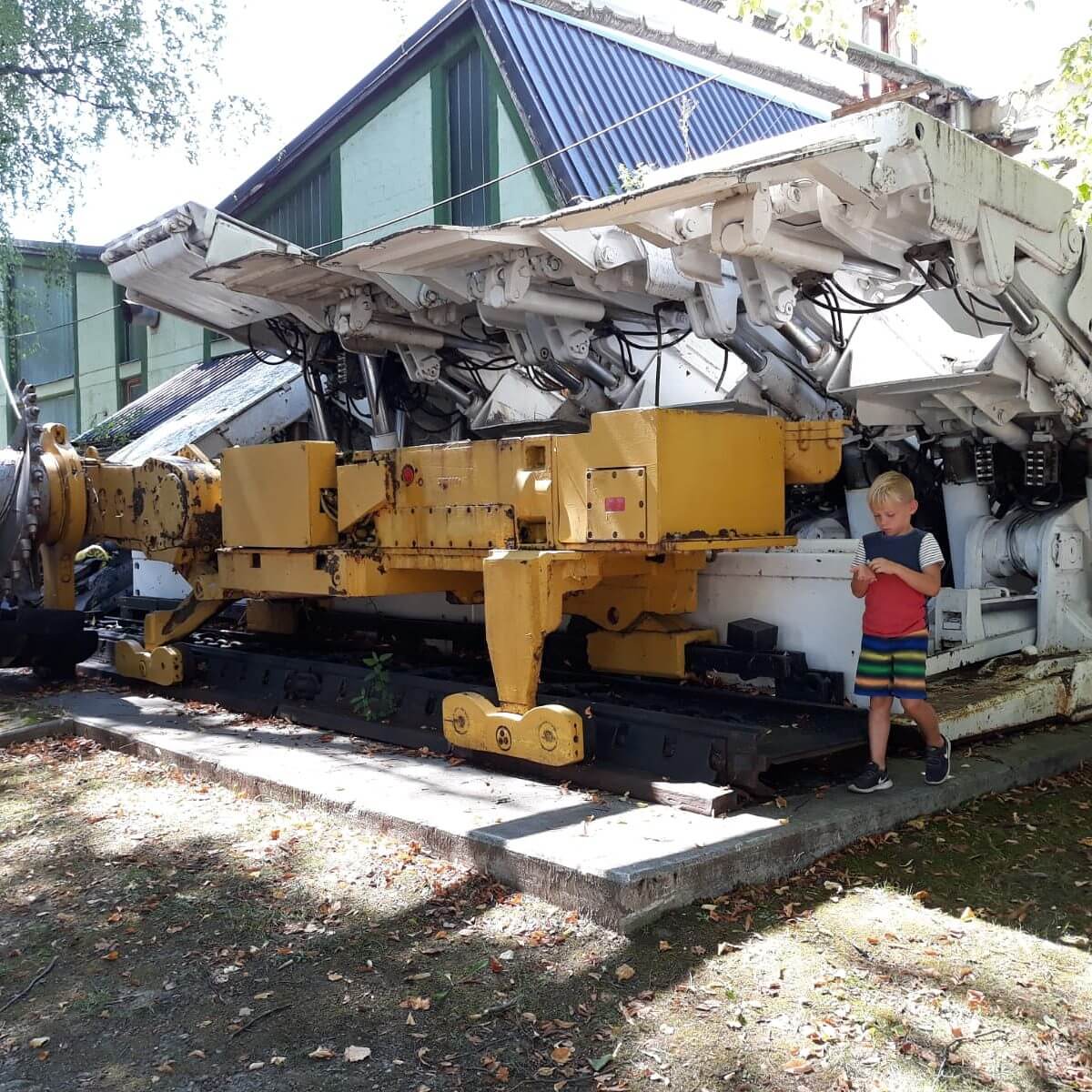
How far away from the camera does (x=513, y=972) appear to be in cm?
366

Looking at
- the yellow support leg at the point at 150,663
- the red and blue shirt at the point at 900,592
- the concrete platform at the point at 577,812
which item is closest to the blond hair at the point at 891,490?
the red and blue shirt at the point at 900,592

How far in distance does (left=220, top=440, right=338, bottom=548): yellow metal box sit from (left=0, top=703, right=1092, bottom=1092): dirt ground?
2.14 metres

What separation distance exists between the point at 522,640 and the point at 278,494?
226cm

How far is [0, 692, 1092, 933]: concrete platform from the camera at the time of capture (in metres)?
4.07

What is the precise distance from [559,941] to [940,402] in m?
4.56

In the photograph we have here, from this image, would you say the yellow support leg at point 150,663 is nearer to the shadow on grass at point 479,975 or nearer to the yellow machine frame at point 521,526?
the yellow machine frame at point 521,526

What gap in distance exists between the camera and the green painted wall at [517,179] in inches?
505

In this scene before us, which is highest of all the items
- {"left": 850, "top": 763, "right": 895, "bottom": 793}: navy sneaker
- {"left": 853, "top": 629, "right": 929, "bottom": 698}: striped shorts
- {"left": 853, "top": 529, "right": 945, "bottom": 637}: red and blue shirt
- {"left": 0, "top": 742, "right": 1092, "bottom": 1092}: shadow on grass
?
{"left": 853, "top": 529, "right": 945, "bottom": 637}: red and blue shirt

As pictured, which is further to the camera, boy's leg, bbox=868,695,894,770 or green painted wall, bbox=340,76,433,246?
green painted wall, bbox=340,76,433,246

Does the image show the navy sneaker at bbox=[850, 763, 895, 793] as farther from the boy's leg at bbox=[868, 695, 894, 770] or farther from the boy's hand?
the boy's hand

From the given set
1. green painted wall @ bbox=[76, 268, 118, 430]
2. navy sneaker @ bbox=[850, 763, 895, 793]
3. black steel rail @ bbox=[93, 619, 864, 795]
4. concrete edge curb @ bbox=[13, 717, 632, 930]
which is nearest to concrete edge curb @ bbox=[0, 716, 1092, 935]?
concrete edge curb @ bbox=[13, 717, 632, 930]

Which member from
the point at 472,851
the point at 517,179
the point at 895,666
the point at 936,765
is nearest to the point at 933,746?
the point at 936,765

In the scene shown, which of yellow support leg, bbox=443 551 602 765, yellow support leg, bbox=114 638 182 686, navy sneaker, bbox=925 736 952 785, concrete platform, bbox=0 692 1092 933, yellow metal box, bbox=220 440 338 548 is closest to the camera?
concrete platform, bbox=0 692 1092 933

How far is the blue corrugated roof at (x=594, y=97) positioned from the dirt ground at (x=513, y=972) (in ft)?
30.9
